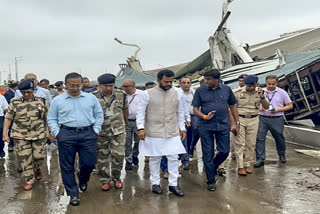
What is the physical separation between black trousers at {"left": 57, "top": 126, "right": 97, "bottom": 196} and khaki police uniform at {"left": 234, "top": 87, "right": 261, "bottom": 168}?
2550 millimetres

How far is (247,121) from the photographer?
5.82m

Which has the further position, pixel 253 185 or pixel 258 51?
pixel 258 51

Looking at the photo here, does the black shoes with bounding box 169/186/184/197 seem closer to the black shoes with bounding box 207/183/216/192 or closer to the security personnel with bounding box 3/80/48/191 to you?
the black shoes with bounding box 207/183/216/192

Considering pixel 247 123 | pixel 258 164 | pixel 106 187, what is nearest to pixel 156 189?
pixel 106 187

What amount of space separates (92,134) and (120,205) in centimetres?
96

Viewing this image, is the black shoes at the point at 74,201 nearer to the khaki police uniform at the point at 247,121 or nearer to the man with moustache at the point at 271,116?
the khaki police uniform at the point at 247,121

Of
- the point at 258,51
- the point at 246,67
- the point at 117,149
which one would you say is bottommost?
the point at 117,149

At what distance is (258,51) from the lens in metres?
26.7

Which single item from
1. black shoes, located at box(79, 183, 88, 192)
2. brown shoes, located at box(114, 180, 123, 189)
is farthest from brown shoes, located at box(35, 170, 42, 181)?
brown shoes, located at box(114, 180, 123, 189)

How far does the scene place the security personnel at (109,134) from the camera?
16.2 ft

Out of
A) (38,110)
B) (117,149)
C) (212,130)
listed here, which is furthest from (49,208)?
(212,130)

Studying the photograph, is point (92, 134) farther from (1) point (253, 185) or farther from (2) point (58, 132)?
(1) point (253, 185)

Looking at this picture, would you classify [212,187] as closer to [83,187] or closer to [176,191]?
[176,191]

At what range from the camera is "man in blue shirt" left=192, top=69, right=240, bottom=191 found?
492 centimetres
